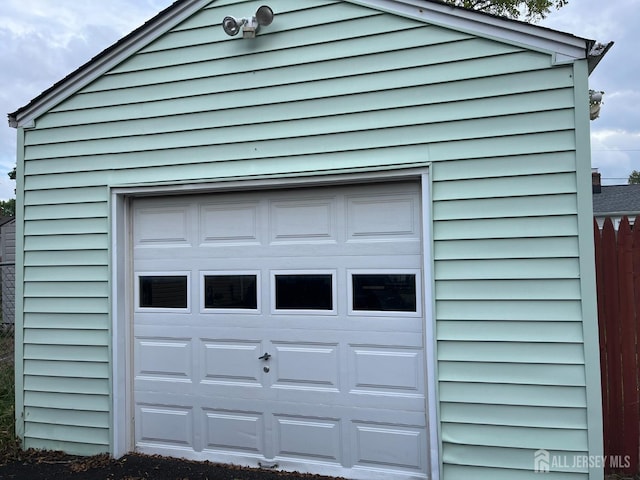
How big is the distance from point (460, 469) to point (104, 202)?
3.61 metres

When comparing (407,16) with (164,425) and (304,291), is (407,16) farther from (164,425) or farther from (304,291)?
(164,425)

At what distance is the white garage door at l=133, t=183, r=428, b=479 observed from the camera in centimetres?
387

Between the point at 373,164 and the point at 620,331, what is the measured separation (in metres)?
2.27

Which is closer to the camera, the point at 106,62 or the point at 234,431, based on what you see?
the point at 234,431

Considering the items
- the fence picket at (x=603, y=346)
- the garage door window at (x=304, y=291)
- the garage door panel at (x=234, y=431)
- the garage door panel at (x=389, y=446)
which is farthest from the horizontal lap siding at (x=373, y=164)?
the garage door panel at (x=234, y=431)

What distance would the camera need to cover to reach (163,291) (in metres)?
4.55

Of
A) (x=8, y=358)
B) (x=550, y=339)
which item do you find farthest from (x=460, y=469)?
(x=8, y=358)

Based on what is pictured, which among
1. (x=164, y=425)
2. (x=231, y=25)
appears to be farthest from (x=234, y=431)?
(x=231, y=25)

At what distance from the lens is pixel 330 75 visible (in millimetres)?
3943

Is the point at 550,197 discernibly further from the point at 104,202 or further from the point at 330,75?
the point at 104,202

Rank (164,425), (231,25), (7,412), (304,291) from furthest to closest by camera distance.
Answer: (7,412) < (164,425) < (304,291) < (231,25)

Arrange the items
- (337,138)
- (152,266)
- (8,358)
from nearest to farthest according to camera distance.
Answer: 1. (337,138)
2. (152,266)
3. (8,358)

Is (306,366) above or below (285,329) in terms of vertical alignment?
below

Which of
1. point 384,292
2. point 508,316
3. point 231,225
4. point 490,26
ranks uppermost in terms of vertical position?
point 490,26
